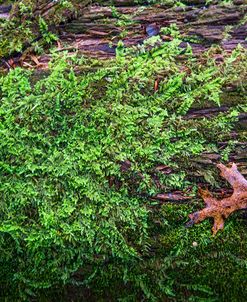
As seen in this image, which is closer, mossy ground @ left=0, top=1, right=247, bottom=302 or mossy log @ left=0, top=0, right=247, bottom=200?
mossy ground @ left=0, top=1, right=247, bottom=302

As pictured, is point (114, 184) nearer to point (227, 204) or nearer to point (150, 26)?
point (227, 204)

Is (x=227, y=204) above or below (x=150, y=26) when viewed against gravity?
below

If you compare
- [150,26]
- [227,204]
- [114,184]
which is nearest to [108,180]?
[114,184]

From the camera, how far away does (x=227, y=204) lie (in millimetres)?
2283

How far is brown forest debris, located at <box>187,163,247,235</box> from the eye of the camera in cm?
227

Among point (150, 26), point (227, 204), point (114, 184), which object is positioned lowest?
point (227, 204)

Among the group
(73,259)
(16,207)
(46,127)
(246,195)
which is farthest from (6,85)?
(246,195)

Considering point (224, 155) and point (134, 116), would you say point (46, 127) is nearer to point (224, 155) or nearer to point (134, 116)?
point (134, 116)

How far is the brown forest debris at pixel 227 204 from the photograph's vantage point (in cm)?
227

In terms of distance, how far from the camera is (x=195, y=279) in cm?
229

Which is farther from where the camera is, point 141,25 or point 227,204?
point 141,25

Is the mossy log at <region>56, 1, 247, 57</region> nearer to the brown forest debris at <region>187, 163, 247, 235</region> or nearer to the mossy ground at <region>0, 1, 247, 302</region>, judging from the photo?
the mossy ground at <region>0, 1, 247, 302</region>

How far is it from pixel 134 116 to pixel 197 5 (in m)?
0.99

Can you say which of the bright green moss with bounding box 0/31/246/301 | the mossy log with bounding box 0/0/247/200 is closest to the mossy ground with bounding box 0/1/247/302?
the bright green moss with bounding box 0/31/246/301
